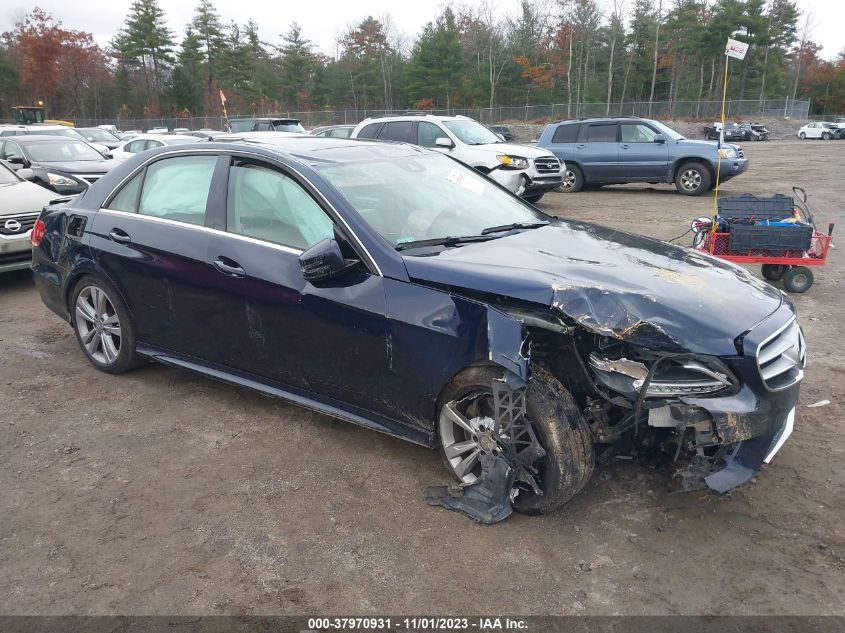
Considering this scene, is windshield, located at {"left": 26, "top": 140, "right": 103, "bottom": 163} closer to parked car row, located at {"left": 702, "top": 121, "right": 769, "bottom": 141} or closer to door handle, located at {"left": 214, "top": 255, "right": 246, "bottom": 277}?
door handle, located at {"left": 214, "top": 255, "right": 246, "bottom": 277}

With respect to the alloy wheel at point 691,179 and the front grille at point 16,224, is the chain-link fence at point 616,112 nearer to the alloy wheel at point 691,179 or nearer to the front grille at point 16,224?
the alloy wheel at point 691,179

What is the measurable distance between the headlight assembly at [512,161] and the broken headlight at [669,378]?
10227mm

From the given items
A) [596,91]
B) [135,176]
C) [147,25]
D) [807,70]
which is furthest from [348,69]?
[135,176]

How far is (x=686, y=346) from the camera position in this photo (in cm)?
283

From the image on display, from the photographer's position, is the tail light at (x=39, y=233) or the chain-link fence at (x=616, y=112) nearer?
the tail light at (x=39, y=233)

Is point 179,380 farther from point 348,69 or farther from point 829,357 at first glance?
point 348,69

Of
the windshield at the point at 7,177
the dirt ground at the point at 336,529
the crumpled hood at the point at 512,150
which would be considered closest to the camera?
the dirt ground at the point at 336,529

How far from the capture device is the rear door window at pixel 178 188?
13.8ft

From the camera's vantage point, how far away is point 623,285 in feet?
10.0

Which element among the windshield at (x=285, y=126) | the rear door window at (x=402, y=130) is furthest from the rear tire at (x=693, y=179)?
the windshield at (x=285, y=126)

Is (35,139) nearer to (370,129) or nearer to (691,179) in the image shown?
(370,129)

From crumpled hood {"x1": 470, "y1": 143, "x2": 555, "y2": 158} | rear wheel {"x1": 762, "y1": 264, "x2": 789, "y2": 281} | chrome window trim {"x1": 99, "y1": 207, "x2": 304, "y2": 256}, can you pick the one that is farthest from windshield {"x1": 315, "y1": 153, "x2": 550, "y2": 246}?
crumpled hood {"x1": 470, "y1": 143, "x2": 555, "y2": 158}

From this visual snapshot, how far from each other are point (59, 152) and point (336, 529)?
1233 centimetres

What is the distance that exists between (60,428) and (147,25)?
73781mm
